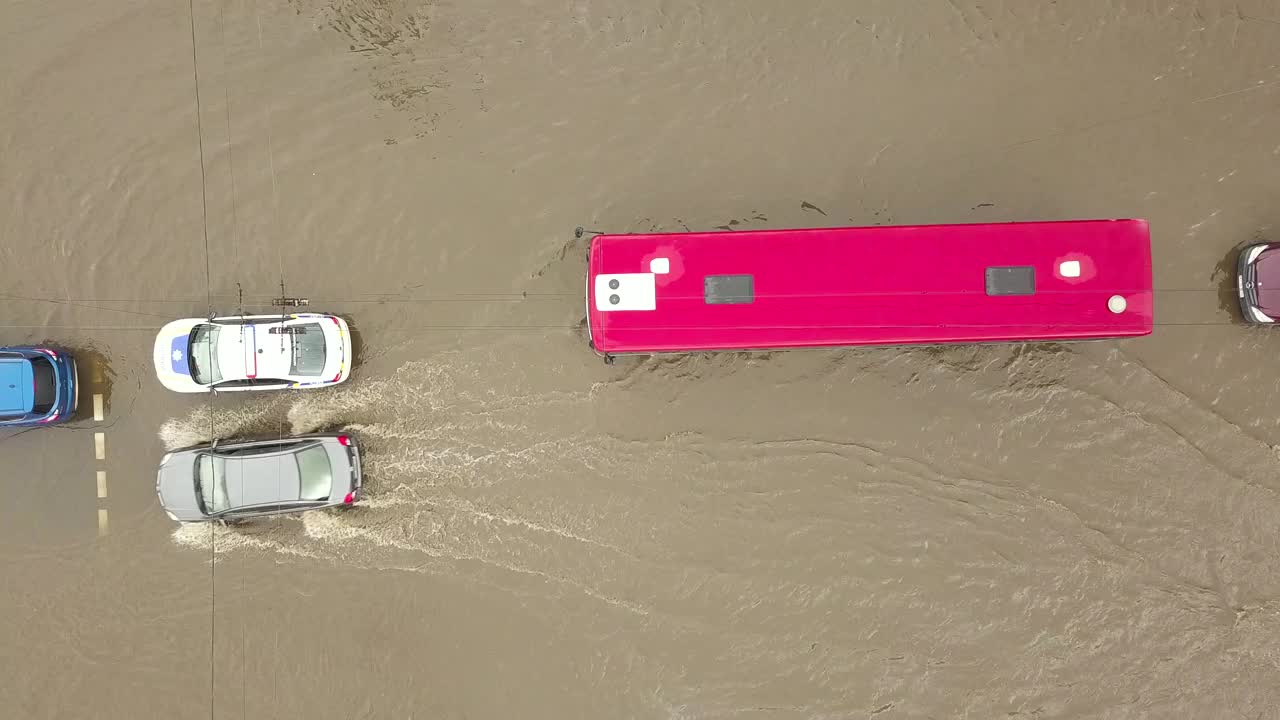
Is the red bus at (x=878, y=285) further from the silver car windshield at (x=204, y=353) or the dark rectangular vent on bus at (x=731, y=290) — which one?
the silver car windshield at (x=204, y=353)

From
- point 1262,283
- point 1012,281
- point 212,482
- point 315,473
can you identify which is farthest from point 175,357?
point 1262,283

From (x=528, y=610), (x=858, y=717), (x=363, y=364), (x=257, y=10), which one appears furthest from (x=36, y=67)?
(x=858, y=717)

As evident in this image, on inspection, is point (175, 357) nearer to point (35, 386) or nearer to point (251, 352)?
point (251, 352)

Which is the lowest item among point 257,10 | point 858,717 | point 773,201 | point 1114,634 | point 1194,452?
point 858,717

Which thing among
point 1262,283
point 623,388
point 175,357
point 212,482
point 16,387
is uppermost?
point 1262,283

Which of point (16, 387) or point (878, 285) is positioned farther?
point (16, 387)

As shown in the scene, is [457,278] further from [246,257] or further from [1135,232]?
[1135,232]

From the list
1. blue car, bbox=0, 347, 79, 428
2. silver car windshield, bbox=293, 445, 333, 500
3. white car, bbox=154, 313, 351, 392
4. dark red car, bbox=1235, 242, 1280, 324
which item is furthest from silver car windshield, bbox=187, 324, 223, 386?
dark red car, bbox=1235, 242, 1280, 324
